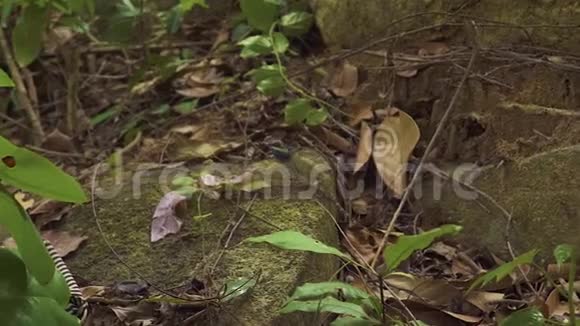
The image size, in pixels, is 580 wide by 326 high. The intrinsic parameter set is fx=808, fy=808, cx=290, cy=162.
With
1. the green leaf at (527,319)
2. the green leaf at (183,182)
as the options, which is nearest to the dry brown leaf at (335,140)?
the green leaf at (183,182)

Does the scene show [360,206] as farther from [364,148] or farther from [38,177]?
[38,177]

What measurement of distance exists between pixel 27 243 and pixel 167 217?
636 mm

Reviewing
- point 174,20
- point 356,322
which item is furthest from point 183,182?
point 174,20

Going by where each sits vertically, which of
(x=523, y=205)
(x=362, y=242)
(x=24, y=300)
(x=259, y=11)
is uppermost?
(x=259, y=11)

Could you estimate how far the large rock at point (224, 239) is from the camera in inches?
55.5

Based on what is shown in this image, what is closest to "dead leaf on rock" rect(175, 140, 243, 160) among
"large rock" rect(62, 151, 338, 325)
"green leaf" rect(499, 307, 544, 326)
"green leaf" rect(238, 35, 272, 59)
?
"large rock" rect(62, 151, 338, 325)

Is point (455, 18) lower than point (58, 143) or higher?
higher

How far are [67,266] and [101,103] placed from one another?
100 centimetres

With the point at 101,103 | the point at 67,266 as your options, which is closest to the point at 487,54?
the point at 67,266

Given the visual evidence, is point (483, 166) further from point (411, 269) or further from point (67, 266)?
point (67, 266)

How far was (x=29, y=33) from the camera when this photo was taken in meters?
1.97

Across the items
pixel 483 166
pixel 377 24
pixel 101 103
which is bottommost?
pixel 101 103

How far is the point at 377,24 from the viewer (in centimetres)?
210

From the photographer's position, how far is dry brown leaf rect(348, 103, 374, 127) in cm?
196
